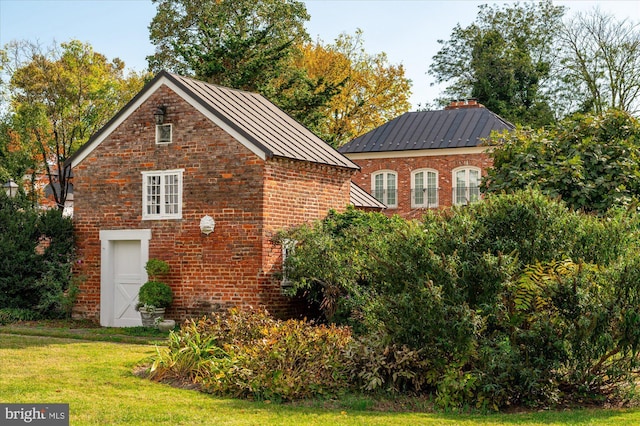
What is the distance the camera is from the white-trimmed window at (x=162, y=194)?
19547 millimetres

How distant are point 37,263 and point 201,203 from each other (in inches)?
198

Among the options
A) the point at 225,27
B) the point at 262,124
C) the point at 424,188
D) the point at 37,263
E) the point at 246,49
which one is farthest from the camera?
the point at 225,27

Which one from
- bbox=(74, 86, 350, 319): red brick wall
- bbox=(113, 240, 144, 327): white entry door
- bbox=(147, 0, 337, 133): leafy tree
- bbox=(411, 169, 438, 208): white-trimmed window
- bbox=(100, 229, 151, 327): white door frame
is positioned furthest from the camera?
bbox=(411, 169, 438, 208): white-trimmed window

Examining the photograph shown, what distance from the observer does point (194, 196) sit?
63.2ft

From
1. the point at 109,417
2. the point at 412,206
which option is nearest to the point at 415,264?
the point at 109,417

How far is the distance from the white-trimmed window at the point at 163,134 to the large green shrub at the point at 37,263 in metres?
3.32

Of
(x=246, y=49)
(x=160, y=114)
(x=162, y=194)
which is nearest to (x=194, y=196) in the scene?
(x=162, y=194)

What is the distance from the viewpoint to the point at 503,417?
395 inches

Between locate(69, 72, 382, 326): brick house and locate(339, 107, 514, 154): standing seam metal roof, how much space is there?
1522 cm

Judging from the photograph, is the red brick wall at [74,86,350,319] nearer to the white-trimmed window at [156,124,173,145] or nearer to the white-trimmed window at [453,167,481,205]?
the white-trimmed window at [156,124,173,145]

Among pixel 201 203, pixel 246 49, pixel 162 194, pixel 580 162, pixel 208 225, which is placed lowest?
pixel 208 225

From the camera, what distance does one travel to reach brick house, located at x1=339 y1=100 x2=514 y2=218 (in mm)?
35625

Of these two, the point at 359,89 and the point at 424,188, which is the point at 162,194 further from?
the point at 359,89

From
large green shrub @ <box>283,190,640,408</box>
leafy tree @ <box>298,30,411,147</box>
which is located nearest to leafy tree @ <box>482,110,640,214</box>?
large green shrub @ <box>283,190,640,408</box>
